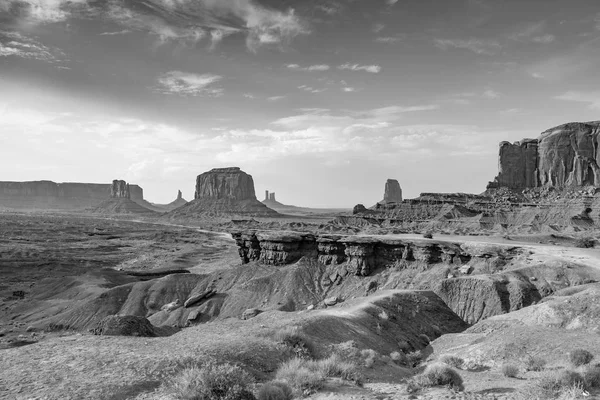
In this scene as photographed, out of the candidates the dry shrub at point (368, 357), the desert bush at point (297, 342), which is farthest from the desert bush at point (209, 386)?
the dry shrub at point (368, 357)

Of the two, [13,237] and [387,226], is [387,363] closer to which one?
[387,226]

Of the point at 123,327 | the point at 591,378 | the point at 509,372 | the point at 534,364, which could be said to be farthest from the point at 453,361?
the point at 123,327

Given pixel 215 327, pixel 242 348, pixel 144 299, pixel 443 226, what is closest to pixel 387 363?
pixel 242 348

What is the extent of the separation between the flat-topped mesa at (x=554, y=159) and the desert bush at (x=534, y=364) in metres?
118

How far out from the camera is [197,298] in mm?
39969

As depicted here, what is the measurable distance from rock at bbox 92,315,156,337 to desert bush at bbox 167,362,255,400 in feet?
36.4

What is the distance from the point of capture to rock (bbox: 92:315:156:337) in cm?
1914

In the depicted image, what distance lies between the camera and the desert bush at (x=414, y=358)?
59.1 feet

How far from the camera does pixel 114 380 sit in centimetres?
1000

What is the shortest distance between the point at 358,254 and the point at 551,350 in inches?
1060

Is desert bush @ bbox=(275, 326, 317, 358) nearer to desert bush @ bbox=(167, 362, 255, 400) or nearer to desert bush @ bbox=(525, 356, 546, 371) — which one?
desert bush @ bbox=(167, 362, 255, 400)

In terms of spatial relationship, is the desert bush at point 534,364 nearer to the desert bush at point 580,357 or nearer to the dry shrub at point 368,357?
the desert bush at point 580,357

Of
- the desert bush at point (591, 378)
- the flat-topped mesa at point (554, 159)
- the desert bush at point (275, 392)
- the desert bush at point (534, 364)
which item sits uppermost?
the flat-topped mesa at point (554, 159)

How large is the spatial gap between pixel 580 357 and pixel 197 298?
1326 inches
